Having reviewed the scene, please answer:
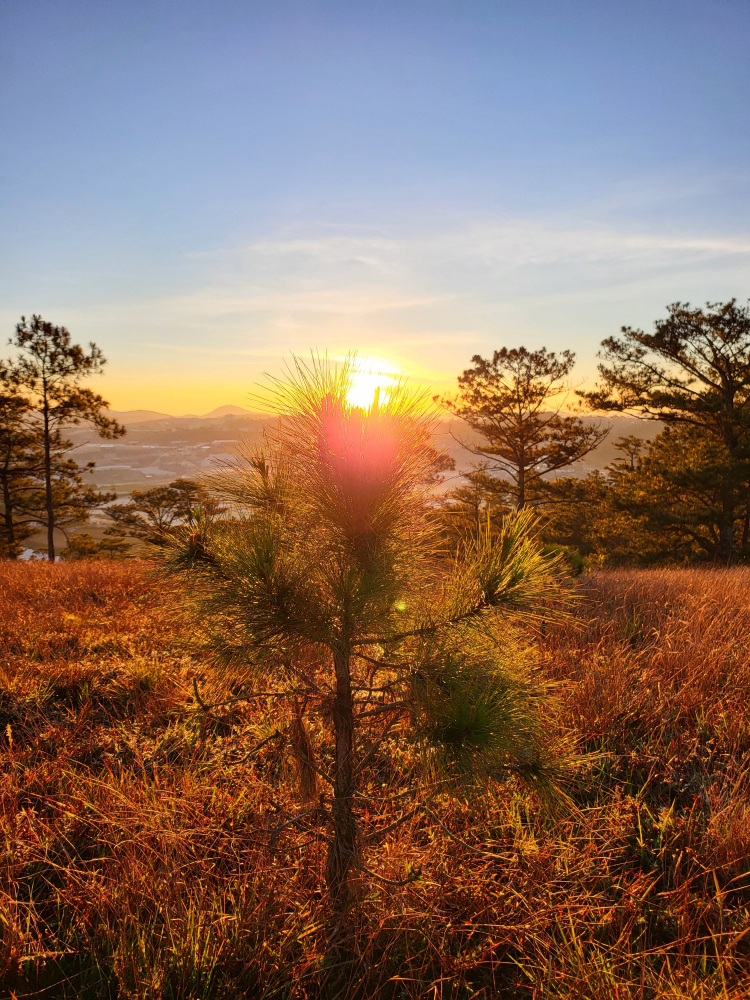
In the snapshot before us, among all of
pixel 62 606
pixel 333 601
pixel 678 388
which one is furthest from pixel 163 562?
pixel 678 388

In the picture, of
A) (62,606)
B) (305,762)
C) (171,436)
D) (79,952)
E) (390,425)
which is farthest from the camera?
(171,436)

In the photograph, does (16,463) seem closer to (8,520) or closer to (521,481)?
(8,520)

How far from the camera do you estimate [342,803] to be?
7.20 feet

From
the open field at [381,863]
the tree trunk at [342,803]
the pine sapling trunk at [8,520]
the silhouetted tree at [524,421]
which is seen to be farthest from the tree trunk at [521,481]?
the pine sapling trunk at [8,520]

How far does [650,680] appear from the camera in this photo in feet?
13.6

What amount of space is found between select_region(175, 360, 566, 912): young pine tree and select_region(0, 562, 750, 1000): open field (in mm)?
306

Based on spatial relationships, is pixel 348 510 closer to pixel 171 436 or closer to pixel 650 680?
pixel 650 680

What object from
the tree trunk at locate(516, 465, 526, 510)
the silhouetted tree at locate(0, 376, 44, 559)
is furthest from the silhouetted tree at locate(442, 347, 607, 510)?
the silhouetted tree at locate(0, 376, 44, 559)

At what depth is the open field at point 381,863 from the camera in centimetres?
202

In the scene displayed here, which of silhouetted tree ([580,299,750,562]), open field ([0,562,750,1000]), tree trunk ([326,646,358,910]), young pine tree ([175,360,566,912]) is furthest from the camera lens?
silhouetted tree ([580,299,750,562])

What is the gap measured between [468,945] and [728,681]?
289cm

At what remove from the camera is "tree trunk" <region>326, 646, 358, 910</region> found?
217 cm

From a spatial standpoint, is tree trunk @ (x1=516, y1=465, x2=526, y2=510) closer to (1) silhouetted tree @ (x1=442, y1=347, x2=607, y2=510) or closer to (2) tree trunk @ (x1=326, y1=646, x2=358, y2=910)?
(1) silhouetted tree @ (x1=442, y1=347, x2=607, y2=510)

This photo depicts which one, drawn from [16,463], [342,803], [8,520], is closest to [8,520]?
[8,520]
